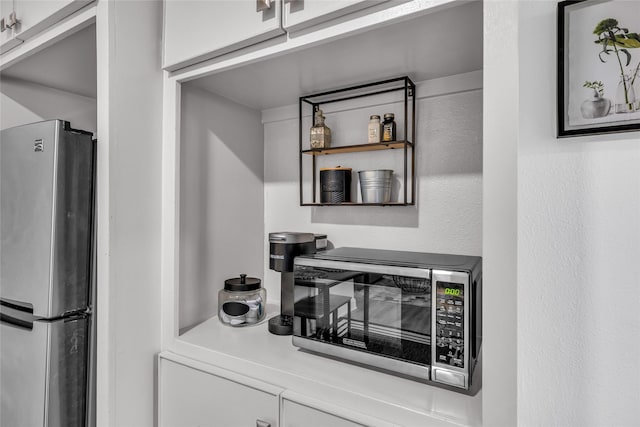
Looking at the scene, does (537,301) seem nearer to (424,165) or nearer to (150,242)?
(424,165)

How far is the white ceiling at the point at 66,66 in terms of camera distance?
1265 mm

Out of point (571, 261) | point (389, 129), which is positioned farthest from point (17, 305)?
point (571, 261)

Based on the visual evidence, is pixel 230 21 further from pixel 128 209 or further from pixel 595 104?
pixel 595 104

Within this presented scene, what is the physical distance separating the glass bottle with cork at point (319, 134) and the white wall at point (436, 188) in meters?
0.07

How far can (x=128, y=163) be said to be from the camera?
1060 millimetres

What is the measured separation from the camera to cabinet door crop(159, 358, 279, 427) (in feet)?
3.09

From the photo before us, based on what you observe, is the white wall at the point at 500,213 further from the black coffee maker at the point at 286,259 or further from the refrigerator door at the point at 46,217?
the refrigerator door at the point at 46,217

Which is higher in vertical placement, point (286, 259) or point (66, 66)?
point (66, 66)

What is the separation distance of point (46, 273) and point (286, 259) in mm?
701

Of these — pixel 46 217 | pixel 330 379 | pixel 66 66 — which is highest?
pixel 66 66

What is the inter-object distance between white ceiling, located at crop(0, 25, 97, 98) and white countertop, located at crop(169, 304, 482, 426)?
1107 millimetres

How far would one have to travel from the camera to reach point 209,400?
1032mm

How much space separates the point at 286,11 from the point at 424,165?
0.67 m

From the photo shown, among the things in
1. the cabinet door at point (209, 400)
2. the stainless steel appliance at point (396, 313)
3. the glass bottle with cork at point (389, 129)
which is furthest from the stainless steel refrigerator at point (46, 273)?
the glass bottle with cork at point (389, 129)
